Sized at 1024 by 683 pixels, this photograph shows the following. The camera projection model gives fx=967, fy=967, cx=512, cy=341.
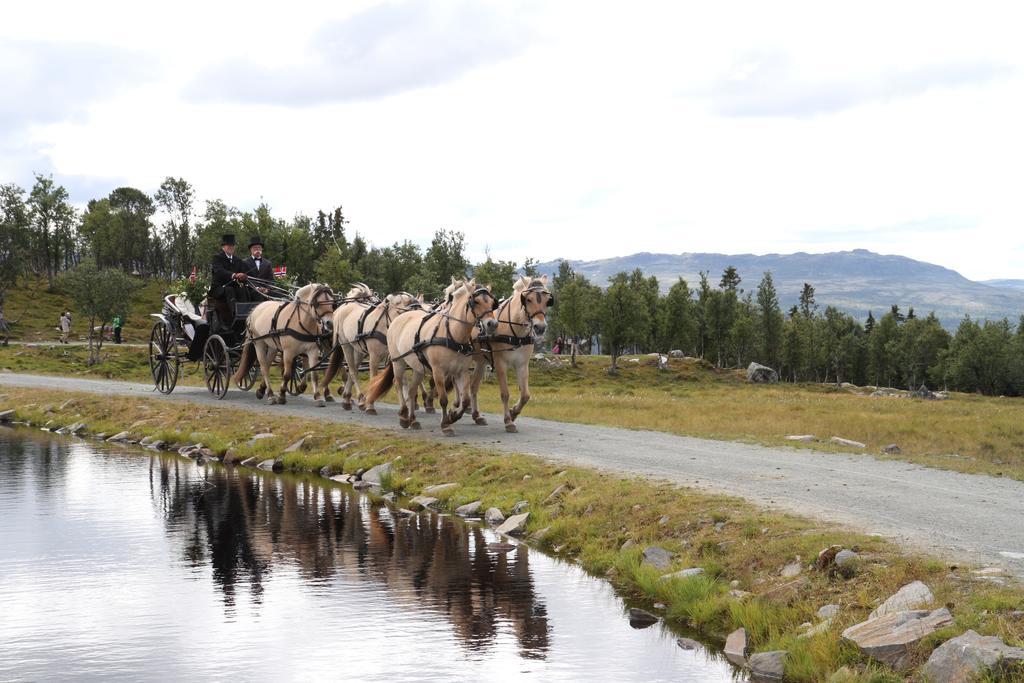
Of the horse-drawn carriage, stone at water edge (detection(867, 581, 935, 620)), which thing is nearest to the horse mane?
the horse-drawn carriage

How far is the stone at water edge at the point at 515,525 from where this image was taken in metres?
14.4

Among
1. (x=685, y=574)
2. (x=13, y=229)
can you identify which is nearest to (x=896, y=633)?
(x=685, y=574)

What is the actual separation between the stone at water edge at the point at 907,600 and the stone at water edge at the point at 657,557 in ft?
10.8

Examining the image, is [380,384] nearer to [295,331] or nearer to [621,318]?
[295,331]

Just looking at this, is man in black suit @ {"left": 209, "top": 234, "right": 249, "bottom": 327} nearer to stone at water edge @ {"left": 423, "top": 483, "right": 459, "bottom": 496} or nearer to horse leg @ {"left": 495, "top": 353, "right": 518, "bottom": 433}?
horse leg @ {"left": 495, "top": 353, "right": 518, "bottom": 433}

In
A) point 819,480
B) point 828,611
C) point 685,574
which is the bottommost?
point 685,574

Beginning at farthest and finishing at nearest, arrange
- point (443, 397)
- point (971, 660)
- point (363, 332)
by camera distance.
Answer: point (363, 332)
point (443, 397)
point (971, 660)

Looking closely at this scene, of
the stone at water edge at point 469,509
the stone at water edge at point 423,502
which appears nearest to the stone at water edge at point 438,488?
the stone at water edge at point 423,502

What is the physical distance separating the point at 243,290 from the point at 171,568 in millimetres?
17877

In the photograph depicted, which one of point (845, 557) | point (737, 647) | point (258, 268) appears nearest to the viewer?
point (737, 647)

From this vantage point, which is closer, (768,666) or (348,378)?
(768,666)

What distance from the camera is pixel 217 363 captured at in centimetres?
3023

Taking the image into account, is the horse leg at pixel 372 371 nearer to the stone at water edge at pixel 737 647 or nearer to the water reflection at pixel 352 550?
the water reflection at pixel 352 550

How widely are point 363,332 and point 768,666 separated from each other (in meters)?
18.4
